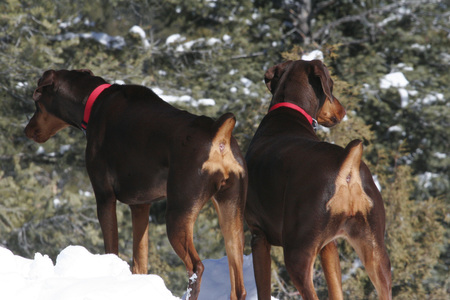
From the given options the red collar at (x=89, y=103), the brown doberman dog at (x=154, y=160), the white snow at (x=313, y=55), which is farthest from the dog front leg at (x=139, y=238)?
the white snow at (x=313, y=55)

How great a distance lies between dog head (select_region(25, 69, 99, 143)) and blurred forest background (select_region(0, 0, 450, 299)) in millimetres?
7405

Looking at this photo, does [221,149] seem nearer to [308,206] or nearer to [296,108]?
[308,206]

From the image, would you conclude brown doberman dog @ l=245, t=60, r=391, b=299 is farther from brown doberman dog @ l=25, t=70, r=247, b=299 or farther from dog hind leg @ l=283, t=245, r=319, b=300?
brown doberman dog @ l=25, t=70, r=247, b=299

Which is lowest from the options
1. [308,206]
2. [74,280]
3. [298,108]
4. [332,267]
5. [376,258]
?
[332,267]

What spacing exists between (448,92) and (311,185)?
13.4 metres

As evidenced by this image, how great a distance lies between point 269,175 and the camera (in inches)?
191

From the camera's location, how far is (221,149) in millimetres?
4570

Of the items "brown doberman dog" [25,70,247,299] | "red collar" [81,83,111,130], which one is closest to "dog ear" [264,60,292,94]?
"brown doberman dog" [25,70,247,299]

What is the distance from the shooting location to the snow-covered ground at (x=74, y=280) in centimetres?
364

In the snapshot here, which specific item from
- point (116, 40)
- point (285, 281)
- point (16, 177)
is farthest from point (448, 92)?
point (16, 177)

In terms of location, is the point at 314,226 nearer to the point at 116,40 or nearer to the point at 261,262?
the point at 261,262

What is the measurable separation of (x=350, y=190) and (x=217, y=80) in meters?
12.8

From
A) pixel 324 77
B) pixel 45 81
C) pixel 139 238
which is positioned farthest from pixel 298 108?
pixel 45 81

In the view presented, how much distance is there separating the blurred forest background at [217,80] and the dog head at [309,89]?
7.31 m
